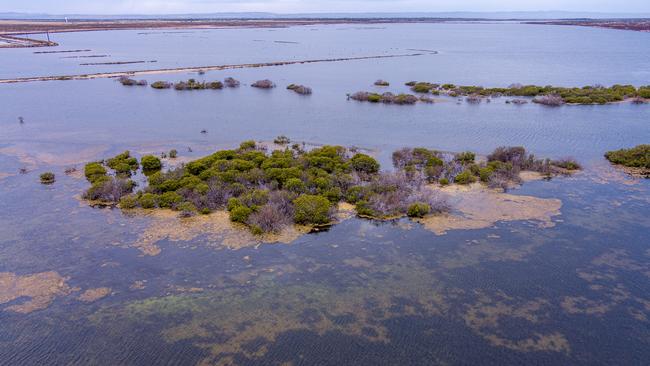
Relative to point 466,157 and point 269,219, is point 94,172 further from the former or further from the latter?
point 466,157

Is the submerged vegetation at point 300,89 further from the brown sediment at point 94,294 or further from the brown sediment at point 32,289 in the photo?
the brown sediment at point 94,294

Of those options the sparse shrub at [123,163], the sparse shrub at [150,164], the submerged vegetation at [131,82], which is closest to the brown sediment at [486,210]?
the sparse shrub at [150,164]

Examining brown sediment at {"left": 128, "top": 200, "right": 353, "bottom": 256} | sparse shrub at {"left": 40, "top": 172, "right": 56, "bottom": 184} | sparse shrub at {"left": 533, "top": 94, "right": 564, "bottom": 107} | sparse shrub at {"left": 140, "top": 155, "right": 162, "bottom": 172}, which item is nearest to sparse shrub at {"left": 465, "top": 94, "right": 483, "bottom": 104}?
sparse shrub at {"left": 533, "top": 94, "right": 564, "bottom": 107}

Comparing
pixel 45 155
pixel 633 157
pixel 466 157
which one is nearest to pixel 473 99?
pixel 633 157

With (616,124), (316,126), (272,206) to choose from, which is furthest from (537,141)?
(272,206)

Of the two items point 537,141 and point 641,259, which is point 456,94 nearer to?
point 537,141
